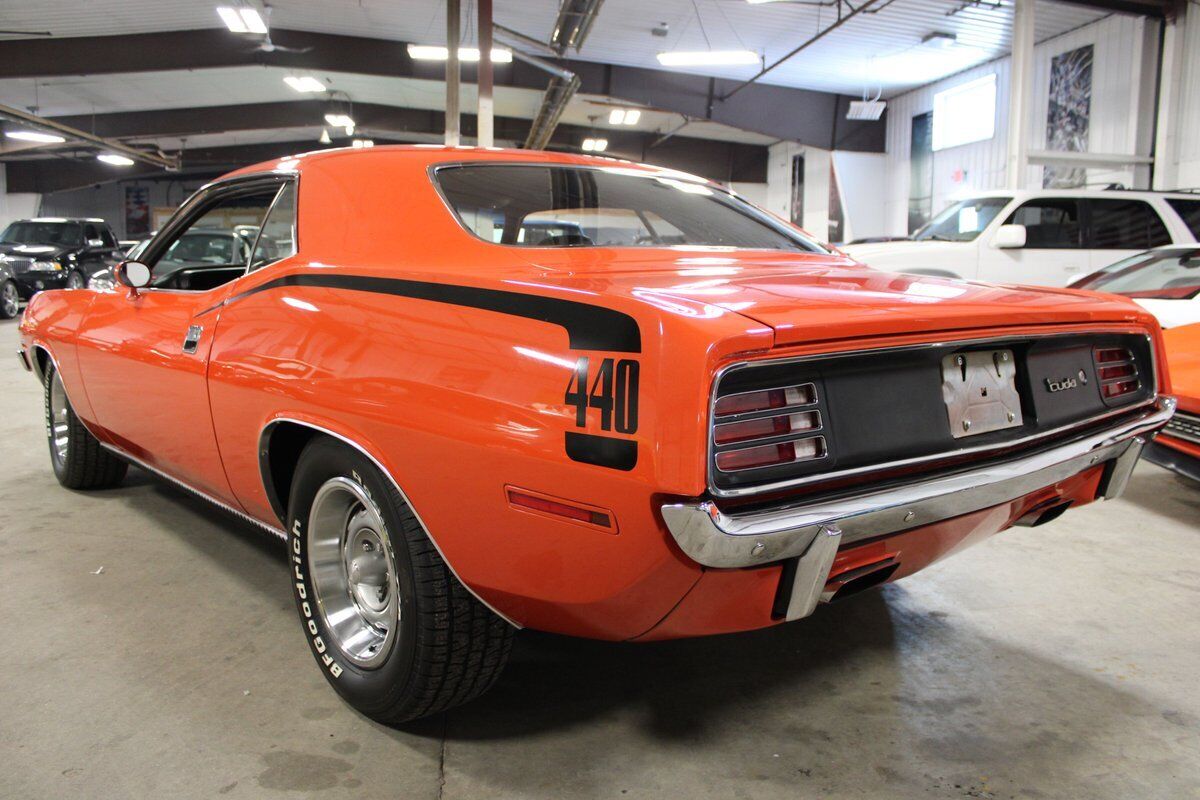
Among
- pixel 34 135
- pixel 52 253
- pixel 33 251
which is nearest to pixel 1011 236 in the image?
pixel 52 253

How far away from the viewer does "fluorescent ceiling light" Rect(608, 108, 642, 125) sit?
18781 millimetres

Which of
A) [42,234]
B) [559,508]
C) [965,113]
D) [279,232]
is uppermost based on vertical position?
[965,113]

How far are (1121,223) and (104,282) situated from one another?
831 centimetres

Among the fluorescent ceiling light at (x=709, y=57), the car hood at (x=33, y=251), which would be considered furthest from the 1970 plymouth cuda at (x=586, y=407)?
the car hood at (x=33, y=251)

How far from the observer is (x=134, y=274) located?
2.75 meters

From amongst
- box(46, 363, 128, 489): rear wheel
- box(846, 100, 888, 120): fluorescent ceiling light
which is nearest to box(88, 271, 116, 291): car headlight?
box(46, 363, 128, 489): rear wheel

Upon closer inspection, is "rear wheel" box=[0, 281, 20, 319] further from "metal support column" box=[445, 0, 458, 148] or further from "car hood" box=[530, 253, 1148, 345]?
"car hood" box=[530, 253, 1148, 345]

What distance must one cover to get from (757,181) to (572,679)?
857 inches

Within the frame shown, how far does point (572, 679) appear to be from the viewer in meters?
2.18

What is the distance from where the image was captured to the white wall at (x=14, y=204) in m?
25.7

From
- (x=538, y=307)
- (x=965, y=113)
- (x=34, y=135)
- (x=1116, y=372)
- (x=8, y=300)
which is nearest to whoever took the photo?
(x=538, y=307)

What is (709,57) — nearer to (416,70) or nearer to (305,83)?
(416,70)

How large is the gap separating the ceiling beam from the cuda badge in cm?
1452

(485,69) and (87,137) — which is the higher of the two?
(87,137)
